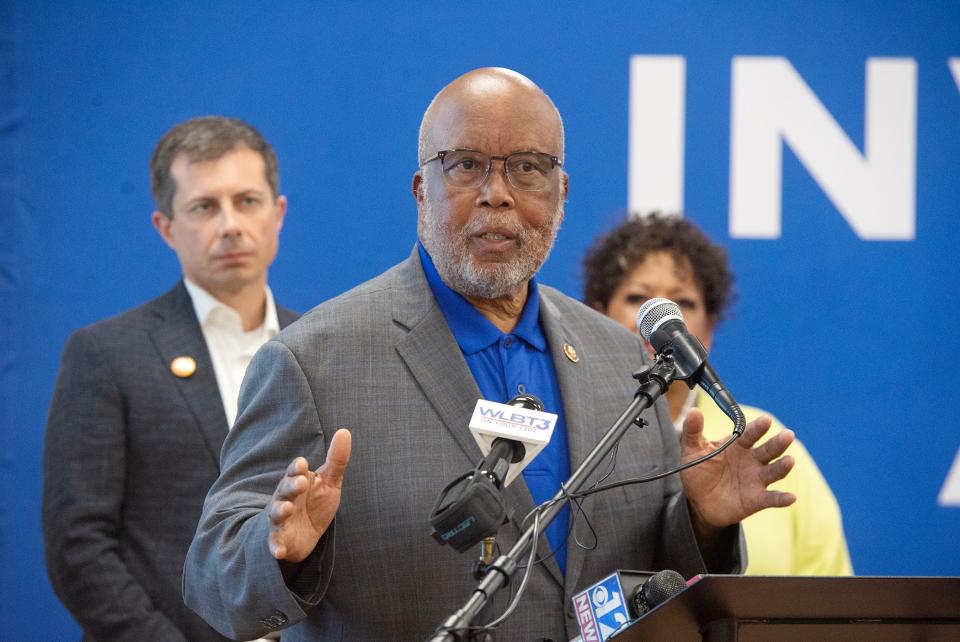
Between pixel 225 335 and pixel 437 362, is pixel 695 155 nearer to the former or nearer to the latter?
pixel 225 335

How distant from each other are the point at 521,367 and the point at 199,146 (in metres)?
1.61

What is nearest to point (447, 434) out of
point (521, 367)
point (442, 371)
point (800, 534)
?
point (442, 371)

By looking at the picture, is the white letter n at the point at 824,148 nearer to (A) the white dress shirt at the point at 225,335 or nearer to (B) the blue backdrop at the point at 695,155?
(B) the blue backdrop at the point at 695,155

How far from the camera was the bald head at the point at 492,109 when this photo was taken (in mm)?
2314

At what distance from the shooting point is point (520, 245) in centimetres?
231

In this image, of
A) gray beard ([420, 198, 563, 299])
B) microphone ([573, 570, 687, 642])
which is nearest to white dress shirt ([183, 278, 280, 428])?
gray beard ([420, 198, 563, 299])

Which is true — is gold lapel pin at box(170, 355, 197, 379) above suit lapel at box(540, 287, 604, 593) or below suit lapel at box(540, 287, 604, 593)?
above

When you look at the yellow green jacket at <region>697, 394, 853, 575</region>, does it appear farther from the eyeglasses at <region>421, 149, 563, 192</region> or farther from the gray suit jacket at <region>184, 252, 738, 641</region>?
the eyeglasses at <region>421, 149, 563, 192</region>

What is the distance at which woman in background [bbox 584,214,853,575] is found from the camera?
335 centimetres

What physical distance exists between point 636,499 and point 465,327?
0.47 m

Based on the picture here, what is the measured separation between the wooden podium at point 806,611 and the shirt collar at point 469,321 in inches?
33.8

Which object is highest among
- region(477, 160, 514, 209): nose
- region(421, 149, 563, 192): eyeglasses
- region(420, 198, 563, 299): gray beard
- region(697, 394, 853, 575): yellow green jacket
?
region(421, 149, 563, 192): eyeglasses

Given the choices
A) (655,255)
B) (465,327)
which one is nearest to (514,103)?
(465,327)

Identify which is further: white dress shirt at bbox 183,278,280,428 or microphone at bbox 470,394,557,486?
white dress shirt at bbox 183,278,280,428
